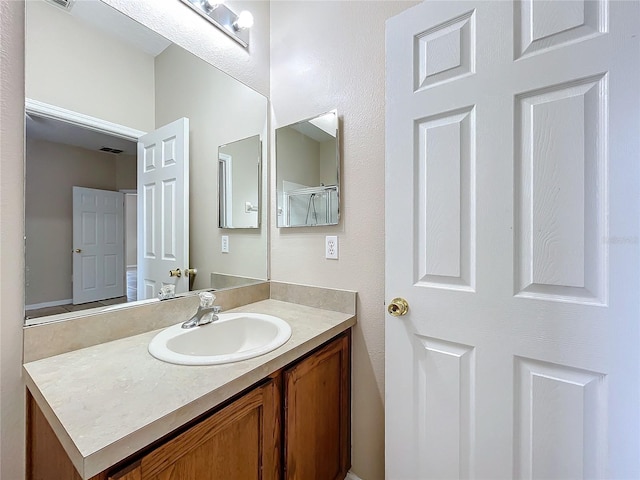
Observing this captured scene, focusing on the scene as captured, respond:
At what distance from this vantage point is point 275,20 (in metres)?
1.65

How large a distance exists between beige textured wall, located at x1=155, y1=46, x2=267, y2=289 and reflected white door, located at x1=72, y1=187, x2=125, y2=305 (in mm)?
302

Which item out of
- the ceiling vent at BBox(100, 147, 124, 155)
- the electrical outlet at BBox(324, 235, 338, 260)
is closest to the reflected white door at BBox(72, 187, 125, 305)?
the ceiling vent at BBox(100, 147, 124, 155)

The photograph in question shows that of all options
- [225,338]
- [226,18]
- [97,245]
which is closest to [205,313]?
[225,338]

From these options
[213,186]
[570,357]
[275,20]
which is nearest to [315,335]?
[570,357]

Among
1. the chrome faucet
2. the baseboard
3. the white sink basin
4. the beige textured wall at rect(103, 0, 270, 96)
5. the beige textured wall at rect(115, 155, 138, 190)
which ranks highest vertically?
the beige textured wall at rect(103, 0, 270, 96)

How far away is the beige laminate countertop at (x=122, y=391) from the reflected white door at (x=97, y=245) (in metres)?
0.21

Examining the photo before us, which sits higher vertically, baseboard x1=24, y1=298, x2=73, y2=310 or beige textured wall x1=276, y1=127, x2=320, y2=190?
beige textured wall x1=276, y1=127, x2=320, y2=190

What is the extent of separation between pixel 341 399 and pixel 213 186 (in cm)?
122

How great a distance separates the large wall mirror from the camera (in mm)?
893

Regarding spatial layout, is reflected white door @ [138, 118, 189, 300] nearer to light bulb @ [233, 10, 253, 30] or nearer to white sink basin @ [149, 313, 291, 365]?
white sink basin @ [149, 313, 291, 365]

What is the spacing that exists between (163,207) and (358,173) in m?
0.90

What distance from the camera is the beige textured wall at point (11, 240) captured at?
81 cm

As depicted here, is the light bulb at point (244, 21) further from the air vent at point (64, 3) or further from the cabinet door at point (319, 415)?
the cabinet door at point (319, 415)

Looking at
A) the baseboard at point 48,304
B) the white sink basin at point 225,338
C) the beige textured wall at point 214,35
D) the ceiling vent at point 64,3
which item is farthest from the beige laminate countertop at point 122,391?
the beige textured wall at point 214,35
